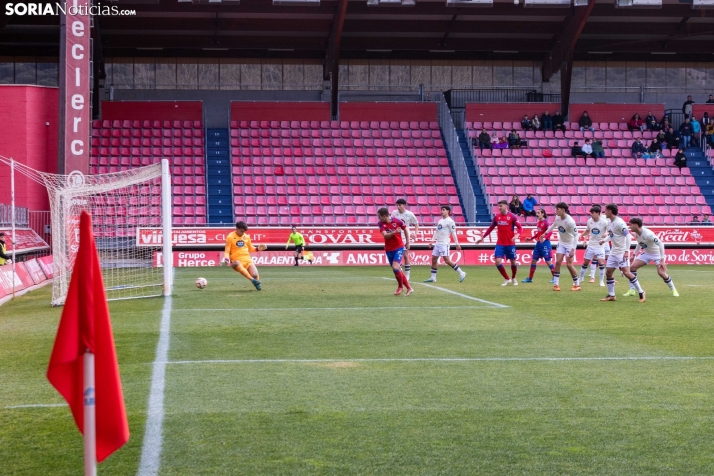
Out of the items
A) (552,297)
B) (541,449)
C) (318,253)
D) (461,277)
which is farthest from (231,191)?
(541,449)

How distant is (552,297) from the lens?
18.3m

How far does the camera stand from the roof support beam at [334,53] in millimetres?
35812

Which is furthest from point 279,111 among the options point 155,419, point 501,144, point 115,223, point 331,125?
point 155,419

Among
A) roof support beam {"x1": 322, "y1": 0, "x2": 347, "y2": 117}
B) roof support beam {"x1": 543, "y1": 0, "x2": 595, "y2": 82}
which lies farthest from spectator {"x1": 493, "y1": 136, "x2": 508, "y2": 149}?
roof support beam {"x1": 322, "y1": 0, "x2": 347, "y2": 117}

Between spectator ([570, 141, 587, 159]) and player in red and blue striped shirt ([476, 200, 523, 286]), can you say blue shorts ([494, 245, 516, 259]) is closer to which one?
player in red and blue striped shirt ([476, 200, 523, 286])

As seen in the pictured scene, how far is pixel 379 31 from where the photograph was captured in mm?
40719

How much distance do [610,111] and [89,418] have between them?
42929 mm

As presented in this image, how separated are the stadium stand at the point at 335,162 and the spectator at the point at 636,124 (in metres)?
9.26

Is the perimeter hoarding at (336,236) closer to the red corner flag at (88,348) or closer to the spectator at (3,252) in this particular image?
the spectator at (3,252)

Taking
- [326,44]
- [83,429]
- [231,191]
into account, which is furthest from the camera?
[326,44]

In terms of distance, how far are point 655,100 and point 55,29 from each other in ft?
94.7

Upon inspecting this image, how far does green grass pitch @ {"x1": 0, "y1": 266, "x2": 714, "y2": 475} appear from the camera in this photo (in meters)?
5.63

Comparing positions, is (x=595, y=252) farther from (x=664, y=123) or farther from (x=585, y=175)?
(x=664, y=123)

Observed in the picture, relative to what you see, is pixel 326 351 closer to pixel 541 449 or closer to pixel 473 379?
pixel 473 379
